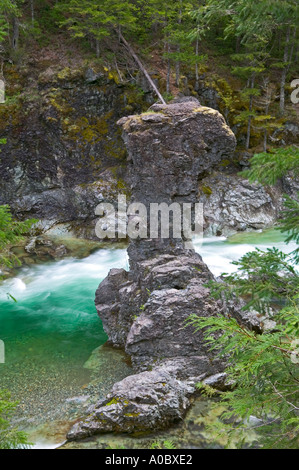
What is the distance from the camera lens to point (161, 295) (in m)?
8.61

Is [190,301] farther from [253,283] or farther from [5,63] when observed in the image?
[5,63]

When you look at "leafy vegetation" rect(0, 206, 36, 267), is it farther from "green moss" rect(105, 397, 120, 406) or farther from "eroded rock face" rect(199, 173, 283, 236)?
"eroded rock face" rect(199, 173, 283, 236)

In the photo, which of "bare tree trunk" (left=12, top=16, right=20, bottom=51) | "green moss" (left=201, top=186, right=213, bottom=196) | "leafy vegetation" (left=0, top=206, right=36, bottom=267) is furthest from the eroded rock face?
"leafy vegetation" (left=0, top=206, right=36, bottom=267)

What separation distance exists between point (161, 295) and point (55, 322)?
16.7 ft

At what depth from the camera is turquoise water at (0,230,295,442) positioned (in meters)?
8.34

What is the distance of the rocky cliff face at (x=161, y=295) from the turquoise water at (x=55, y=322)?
130 cm

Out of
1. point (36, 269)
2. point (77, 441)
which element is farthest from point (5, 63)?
point (77, 441)

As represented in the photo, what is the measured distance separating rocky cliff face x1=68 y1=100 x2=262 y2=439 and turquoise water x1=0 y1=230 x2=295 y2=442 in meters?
1.30

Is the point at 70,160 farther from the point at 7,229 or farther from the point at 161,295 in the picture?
the point at 7,229

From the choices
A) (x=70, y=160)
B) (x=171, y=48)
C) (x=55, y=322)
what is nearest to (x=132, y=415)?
(x=55, y=322)

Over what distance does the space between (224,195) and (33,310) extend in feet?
40.8

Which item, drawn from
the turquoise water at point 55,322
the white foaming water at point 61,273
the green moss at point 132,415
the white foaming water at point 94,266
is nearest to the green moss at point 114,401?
the green moss at point 132,415

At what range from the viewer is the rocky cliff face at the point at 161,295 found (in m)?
6.70

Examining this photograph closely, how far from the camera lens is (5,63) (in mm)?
20172
